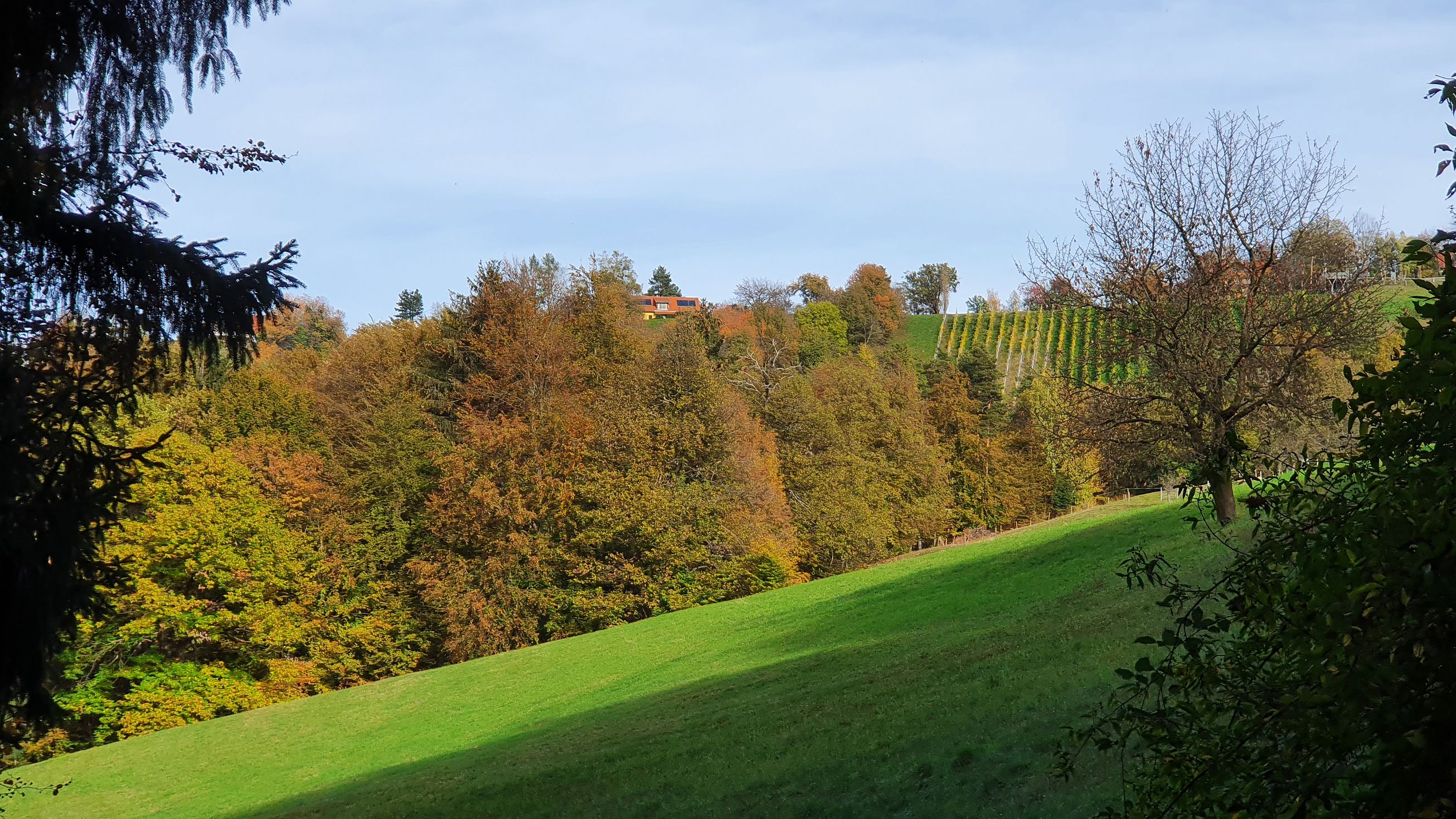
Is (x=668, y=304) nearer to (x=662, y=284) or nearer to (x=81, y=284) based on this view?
(x=662, y=284)

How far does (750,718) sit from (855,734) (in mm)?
3587

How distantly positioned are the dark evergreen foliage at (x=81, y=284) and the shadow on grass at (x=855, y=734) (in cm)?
718

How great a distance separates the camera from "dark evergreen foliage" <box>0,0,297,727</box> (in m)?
5.90

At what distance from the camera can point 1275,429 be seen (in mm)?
17609

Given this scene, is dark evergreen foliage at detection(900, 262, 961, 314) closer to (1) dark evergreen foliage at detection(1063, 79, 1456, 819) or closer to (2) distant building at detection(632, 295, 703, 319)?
(2) distant building at detection(632, 295, 703, 319)

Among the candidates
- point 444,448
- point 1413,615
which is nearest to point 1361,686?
point 1413,615

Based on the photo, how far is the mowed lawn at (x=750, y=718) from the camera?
37.3 ft

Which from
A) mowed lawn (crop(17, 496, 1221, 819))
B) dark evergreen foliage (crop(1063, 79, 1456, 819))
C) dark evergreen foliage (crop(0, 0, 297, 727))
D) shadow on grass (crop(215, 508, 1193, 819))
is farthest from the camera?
mowed lawn (crop(17, 496, 1221, 819))

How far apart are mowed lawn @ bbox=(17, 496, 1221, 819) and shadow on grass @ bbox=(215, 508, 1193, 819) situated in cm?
5

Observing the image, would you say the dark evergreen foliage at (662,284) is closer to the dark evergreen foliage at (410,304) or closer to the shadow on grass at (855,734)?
the dark evergreen foliage at (410,304)

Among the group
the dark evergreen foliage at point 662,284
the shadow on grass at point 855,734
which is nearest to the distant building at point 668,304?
the dark evergreen foliage at point 662,284

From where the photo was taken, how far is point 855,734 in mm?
13344

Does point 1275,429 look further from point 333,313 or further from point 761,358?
point 333,313

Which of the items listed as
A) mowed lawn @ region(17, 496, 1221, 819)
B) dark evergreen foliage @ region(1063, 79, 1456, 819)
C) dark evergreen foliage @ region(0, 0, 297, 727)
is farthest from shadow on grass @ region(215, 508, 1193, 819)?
dark evergreen foliage @ region(0, 0, 297, 727)
